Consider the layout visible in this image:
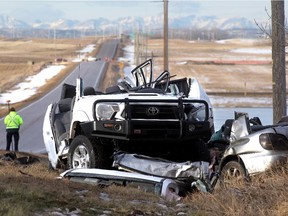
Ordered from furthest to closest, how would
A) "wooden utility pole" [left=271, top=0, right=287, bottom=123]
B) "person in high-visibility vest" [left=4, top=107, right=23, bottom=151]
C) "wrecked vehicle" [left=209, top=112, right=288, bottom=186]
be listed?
"person in high-visibility vest" [left=4, top=107, right=23, bottom=151] < "wooden utility pole" [left=271, top=0, right=287, bottom=123] < "wrecked vehicle" [left=209, top=112, right=288, bottom=186]

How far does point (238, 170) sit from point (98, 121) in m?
2.23

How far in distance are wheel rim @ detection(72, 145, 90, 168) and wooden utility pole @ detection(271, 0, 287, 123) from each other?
5446 millimetres

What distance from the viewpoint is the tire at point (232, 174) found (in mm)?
7479

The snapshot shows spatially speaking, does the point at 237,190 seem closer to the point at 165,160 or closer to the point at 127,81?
the point at 165,160

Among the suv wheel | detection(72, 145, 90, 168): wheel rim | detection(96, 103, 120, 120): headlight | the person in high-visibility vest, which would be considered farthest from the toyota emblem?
the person in high-visibility vest

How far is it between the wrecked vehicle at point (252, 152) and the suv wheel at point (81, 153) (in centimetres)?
199

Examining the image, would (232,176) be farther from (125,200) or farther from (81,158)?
(81,158)

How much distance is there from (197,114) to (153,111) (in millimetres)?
806

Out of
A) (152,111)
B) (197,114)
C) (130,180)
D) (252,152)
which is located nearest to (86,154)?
(152,111)

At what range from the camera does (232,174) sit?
812 centimetres

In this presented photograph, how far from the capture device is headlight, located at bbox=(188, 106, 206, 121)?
30.4 ft

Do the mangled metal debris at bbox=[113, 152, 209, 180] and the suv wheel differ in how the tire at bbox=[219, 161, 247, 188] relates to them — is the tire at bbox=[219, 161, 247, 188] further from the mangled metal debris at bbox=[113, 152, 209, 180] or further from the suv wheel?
the suv wheel

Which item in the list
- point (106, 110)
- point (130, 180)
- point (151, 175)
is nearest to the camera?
point (130, 180)

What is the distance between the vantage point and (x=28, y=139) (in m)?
24.4
